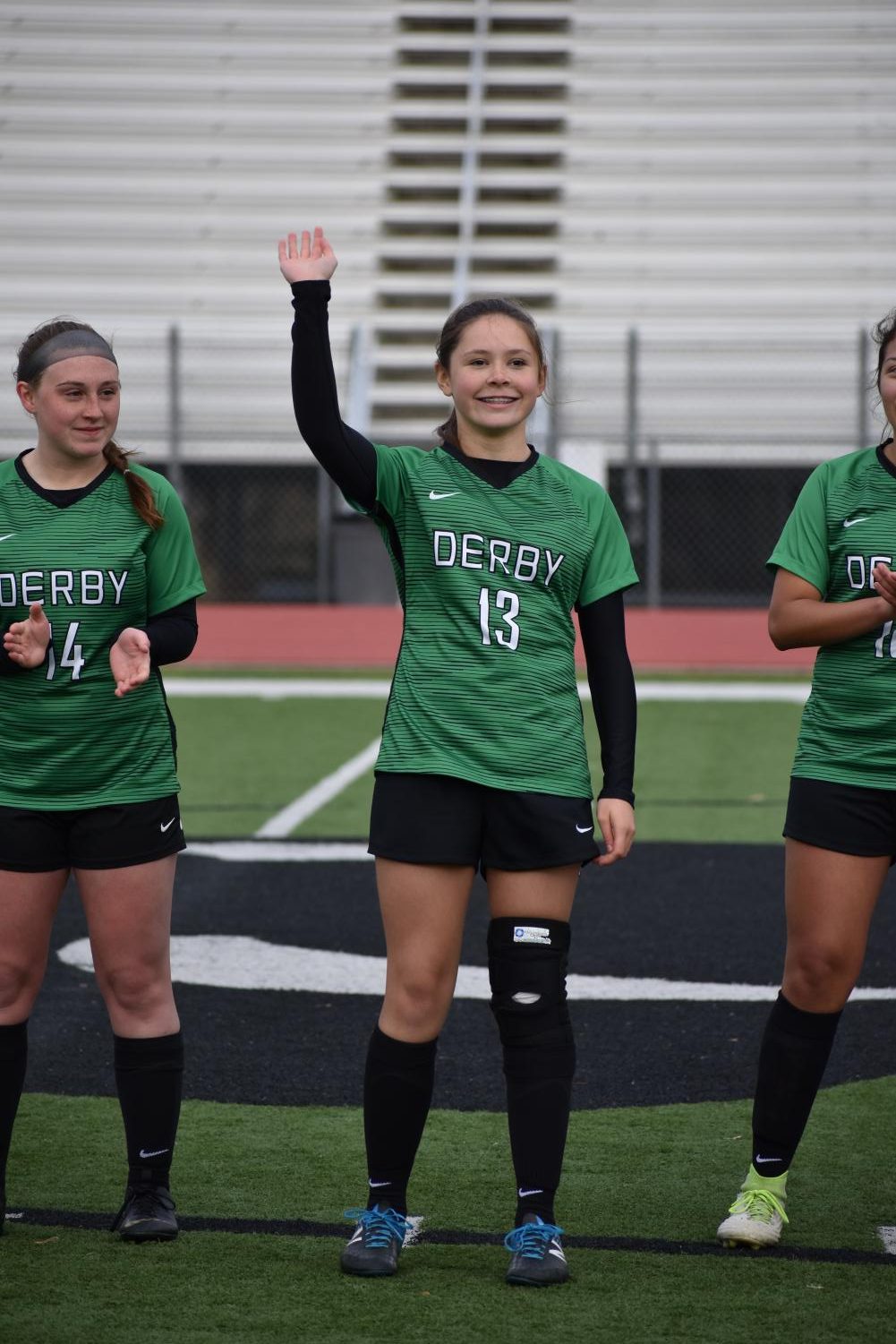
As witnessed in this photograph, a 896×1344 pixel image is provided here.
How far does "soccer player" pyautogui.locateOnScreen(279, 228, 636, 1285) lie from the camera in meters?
3.04

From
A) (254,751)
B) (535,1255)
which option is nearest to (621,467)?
(254,751)

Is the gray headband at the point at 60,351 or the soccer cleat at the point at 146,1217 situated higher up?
the gray headband at the point at 60,351

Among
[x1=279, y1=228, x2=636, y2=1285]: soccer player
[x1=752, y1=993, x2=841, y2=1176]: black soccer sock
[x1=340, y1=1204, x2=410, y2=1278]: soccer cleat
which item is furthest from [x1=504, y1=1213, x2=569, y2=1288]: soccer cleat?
[x1=752, y1=993, x2=841, y2=1176]: black soccer sock

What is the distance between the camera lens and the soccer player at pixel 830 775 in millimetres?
3195

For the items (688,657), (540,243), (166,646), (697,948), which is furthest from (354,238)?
(166,646)

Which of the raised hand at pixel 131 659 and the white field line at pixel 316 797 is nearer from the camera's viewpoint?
the raised hand at pixel 131 659

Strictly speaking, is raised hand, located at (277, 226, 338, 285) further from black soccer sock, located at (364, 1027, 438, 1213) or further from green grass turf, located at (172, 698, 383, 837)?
green grass turf, located at (172, 698, 383, 837)

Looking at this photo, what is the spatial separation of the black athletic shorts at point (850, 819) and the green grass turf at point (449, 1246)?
72 centimetres

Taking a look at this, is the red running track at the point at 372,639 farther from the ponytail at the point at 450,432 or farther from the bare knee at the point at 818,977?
the ponytail at the point at 450,432

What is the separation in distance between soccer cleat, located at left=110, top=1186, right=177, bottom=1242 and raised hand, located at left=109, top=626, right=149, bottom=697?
3.01 feet

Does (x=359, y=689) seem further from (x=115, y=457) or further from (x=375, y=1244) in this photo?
(x=375, y=1244)

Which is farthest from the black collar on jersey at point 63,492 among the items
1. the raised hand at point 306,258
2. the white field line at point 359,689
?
the white field line at point 359,689

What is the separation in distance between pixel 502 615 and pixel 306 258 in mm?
688

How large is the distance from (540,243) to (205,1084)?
17.6 m
